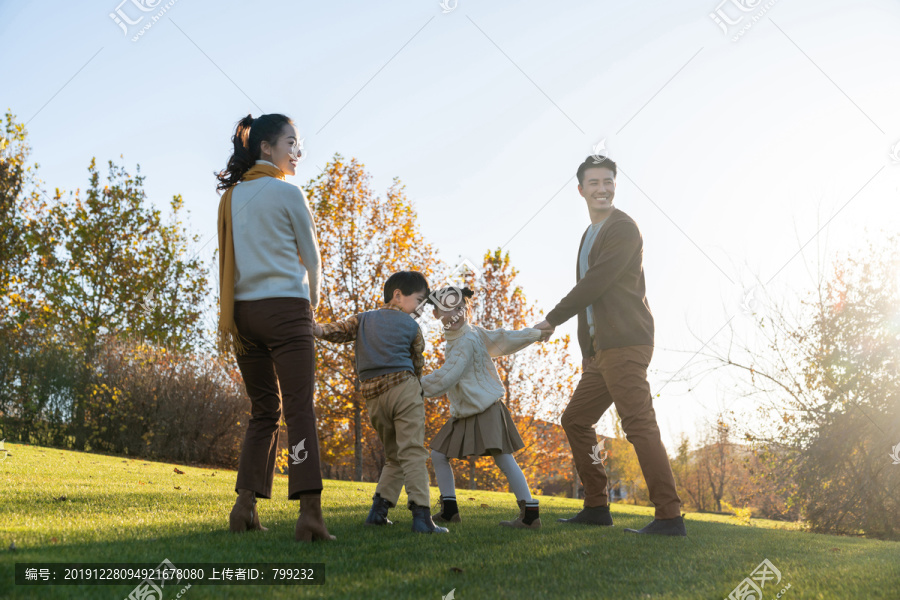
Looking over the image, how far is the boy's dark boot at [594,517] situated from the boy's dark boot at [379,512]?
4.80ft

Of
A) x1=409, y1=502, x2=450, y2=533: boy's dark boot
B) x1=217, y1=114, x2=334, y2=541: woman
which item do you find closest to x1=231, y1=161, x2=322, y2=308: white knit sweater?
x1=217, y1=114, x2=334, y2=541: woman

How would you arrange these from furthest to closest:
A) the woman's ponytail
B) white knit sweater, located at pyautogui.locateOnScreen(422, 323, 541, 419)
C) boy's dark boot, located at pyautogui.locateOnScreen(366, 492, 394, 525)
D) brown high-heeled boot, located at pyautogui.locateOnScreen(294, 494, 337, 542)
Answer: white knit sweater, located at pyautogui.locateOnScreen(422, 323, 541, 419) → boy's dark boot, located at pyautogui.locateOnScreen(366, 492, 394, 525) → the woman's ponytail → brown high-heeled boot, located at pyautogui.locateOnScreen(294, 494, 337, 542)

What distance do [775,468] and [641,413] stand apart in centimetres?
672

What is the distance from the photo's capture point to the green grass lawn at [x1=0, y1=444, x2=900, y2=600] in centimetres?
218

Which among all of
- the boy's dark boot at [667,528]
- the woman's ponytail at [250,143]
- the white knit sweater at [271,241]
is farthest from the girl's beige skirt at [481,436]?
the woman's ponytail at [250,143]


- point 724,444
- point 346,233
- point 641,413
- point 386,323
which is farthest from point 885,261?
point 346,233

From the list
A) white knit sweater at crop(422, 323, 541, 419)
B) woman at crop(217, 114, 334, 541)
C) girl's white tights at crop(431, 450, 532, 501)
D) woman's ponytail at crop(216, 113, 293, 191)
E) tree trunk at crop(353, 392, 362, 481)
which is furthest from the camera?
tree trunk at crop(353, 392, 362, 481)

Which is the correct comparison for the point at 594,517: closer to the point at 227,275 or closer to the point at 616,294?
the point at 616,294

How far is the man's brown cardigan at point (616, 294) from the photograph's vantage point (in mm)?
4230

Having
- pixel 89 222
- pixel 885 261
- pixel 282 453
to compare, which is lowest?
pixel 282 453

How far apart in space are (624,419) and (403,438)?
4.99 feet

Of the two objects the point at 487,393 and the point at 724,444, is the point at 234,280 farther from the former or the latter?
the point at 724,444

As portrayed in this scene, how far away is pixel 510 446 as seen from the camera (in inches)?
173

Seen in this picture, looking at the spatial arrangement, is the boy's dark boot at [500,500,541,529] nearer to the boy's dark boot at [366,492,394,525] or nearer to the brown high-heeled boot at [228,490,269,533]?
the boy's dark boot at [366,492,394,525]
